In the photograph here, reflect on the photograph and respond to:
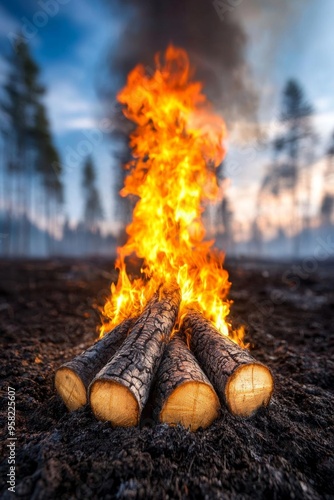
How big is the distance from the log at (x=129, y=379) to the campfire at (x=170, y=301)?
10 mm

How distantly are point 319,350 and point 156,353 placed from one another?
4.06m

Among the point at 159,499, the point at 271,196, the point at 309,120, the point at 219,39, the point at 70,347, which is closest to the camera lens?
the point at 159,499

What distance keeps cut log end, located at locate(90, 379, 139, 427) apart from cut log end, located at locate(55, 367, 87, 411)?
388mm

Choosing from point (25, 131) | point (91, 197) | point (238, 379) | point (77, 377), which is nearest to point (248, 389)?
point (238, 379)

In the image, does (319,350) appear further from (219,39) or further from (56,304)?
(219,39)

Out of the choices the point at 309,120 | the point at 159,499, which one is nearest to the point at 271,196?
the point at 309,120

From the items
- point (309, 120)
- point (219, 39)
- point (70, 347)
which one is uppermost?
point (309, 120)

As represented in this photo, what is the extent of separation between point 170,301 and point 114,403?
172 cm

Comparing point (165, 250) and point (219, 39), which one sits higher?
point (219, 39)

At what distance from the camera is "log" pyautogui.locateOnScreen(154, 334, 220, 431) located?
270 cm

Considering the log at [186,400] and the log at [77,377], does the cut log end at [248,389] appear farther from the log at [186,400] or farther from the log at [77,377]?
the log at [77,377]

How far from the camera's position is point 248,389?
9.64 feet

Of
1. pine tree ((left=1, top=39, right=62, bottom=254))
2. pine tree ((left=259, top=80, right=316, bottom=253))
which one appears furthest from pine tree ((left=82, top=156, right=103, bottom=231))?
pine tree ((left=259, top=80, right=316, bottom=253))

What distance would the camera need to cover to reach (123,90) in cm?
553
